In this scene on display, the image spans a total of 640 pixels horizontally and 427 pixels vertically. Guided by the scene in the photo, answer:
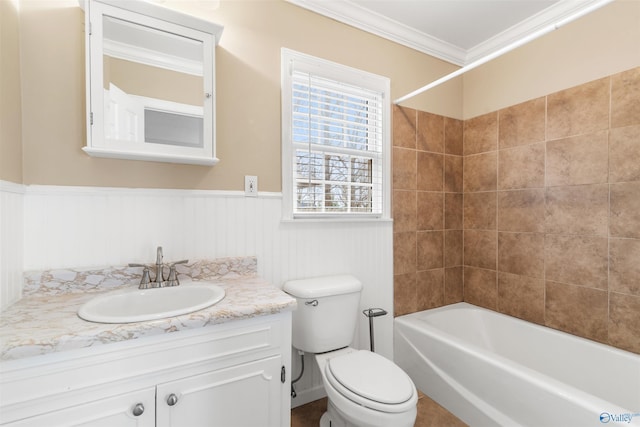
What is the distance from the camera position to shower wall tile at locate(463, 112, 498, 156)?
223 cm

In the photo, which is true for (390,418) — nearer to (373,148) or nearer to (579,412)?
(579,412)

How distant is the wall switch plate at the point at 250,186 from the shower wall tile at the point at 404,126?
1.07m

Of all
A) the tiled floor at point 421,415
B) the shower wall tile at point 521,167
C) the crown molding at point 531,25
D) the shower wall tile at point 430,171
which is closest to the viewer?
the tiled floor at point 421,415

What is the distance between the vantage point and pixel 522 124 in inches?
80.5

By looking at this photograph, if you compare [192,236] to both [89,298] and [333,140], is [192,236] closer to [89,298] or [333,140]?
[89,298]

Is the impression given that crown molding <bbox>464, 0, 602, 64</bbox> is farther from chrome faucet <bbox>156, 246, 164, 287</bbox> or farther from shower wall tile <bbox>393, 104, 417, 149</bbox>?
chrome faucet <bbox>156, 246, 164, 287</bbox>

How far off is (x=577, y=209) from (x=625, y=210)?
0.21 m

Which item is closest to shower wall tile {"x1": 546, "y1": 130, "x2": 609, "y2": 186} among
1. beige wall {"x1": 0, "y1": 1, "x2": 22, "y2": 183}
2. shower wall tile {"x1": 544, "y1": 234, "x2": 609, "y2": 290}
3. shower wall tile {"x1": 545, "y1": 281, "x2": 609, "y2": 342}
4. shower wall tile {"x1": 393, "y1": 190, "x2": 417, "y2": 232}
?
shower wall tile {"x1": 544, "y1": 234, "x2": 609, "y2": 290}

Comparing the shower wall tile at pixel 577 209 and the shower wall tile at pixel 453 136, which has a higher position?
the shower wall tile at pixel 453 136

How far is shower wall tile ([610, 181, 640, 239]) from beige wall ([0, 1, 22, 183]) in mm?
2849

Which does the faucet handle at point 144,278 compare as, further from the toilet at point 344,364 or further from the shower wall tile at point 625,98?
the shower wall tile at point 625,98

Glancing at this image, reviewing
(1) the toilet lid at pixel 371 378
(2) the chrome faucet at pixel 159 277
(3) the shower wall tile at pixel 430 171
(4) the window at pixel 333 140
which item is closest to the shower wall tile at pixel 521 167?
(3) the shower wall tile at pixel 430 171

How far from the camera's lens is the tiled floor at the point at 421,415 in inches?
64.4

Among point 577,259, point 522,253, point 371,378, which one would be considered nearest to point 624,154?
point 577,259
